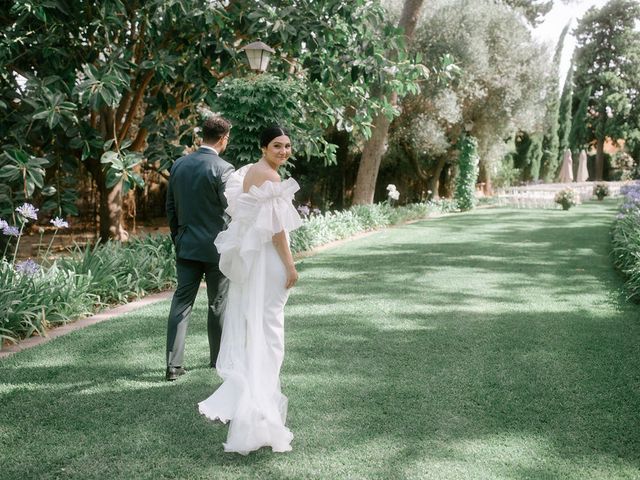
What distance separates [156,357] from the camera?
15.1ft

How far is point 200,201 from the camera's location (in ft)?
12.9

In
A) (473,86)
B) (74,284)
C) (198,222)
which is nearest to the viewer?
(198,222)

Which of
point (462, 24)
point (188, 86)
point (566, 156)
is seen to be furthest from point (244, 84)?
point (566, 156)

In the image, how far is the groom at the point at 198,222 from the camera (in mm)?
3902

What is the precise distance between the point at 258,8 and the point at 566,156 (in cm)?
2520

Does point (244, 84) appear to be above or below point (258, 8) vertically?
below

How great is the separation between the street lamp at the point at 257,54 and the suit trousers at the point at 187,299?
472 centimetres

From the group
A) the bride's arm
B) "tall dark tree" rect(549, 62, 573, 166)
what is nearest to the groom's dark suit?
the bride's arm

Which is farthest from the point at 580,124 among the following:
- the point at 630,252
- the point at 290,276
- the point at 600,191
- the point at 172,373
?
the point at 290,276

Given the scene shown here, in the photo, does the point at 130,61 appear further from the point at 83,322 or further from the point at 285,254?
the point at 285,254

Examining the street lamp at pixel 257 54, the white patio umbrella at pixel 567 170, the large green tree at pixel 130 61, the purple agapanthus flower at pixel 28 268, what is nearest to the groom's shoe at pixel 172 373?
the purple agapanthus flower at pixel 28 268

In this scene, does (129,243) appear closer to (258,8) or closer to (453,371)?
(258,8)

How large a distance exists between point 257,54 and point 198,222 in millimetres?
4712

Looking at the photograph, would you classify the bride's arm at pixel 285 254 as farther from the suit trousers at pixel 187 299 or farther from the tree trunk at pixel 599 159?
the tree trunk at pixel 599 159
